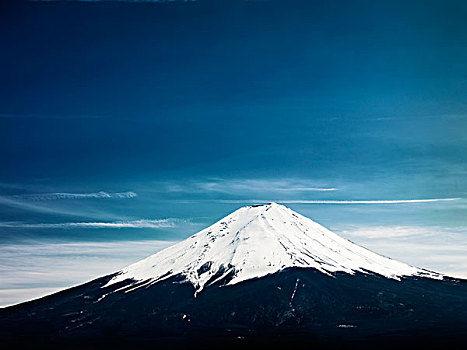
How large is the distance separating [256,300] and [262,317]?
5.76 meters

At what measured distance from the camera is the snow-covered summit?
148750 mm

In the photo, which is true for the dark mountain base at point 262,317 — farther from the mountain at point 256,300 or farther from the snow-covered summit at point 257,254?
the snow-covered summit at point 257,254

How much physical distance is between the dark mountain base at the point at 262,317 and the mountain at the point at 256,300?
25 cm

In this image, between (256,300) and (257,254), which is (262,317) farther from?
(257,254)

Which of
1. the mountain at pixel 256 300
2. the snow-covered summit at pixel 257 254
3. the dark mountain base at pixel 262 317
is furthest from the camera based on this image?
the snow-covered summit at pixel 257 254

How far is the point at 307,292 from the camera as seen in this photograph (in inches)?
5379

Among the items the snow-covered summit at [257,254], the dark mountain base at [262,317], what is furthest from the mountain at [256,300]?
the snow-covered summit at [257,254]

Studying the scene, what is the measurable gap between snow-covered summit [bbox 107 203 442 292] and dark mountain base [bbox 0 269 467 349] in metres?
5.10

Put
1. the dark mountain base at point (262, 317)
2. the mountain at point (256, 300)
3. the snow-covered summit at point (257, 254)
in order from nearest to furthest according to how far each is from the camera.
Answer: the dark mountain base at point (262, 317) → the mountain at point (256, 300) → the snow-covered summit at point (257, 254)

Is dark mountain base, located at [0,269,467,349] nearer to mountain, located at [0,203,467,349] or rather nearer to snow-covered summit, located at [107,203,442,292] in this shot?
mountain, located at [0,203,467,349]

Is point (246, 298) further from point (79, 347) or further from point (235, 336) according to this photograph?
point (79, 347)

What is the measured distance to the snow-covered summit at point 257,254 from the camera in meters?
149

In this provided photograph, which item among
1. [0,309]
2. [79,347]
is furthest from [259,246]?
[0,309]

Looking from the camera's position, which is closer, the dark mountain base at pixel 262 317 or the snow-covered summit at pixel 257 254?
the dark mountain base at pixel 262 317
